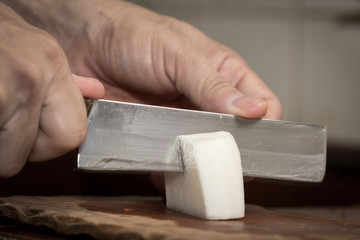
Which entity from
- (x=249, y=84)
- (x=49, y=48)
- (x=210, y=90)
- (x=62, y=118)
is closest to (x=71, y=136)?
(x=62, y=118)

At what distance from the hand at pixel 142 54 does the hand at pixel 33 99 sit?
1.28 ft

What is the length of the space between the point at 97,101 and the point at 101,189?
111cm

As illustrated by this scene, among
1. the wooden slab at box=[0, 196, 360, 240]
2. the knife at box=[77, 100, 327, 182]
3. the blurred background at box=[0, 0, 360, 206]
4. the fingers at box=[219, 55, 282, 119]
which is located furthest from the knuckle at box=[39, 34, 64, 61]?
the blurred background at box=[0, 0, 360, 206]

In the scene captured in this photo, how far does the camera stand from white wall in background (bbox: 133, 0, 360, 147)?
279 cm

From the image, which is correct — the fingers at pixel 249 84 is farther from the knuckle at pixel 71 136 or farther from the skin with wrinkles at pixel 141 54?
the knuckle at pixel 71 136

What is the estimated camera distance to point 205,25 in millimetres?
2785

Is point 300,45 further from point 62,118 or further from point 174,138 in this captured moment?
point 62,118

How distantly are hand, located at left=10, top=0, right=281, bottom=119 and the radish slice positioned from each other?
25 centimetres

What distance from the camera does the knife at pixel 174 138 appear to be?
89 cm

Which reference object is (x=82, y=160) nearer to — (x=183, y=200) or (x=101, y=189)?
(x=183, y=200)

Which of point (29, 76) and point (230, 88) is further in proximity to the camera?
point (230, 88)

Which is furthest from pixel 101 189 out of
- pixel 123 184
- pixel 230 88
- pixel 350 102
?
pixel 350 102

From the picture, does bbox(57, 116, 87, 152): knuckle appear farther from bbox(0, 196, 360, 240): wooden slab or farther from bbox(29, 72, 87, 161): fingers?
bbox(0, 196, 360, 240): wooden slab

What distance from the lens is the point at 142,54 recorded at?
4.21 feet
